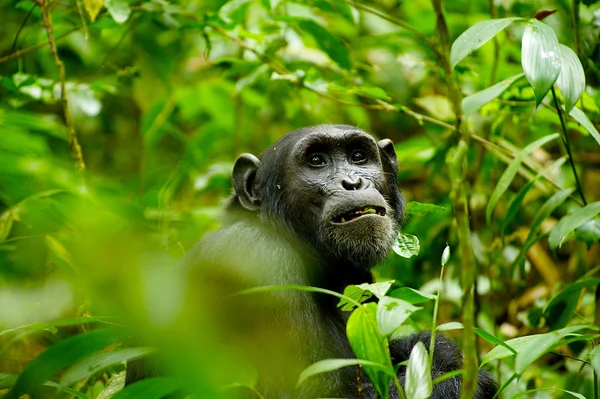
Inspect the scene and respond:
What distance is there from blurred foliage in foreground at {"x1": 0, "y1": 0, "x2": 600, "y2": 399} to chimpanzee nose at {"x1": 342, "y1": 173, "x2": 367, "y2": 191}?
1.20 feet

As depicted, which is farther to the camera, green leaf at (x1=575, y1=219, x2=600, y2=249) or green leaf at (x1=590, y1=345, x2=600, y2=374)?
green leaf at (x1=575, y1=219, x2=600, y2=249)

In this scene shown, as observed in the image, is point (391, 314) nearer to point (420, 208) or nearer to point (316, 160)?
point (420, 208)

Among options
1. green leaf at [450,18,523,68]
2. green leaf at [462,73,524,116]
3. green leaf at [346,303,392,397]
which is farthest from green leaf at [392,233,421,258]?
green leaf at [346,303,392,397]

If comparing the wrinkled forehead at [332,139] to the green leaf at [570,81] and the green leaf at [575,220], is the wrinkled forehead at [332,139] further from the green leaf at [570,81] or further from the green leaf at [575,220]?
the green leaf at [570,81]

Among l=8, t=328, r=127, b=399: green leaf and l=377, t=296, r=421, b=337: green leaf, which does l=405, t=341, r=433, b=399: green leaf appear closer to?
l=377, t=296, r=421, b=337: green leaf

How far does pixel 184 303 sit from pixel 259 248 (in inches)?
93.2

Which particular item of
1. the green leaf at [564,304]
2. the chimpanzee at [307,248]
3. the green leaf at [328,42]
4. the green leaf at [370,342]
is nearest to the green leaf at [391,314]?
the green leaf at [370,342]

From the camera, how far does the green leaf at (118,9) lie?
16.1 feet

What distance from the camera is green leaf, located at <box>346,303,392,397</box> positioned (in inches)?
98.3

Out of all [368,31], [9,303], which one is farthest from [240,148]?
[9,303]

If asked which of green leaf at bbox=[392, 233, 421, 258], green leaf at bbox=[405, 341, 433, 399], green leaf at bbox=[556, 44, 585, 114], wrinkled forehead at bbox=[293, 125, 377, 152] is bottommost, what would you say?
green leaf at bbox=[392, 233, 421, 258]

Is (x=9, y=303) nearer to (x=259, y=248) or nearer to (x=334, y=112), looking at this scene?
(x=259, y=248)

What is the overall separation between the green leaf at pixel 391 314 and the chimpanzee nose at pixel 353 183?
183 cm

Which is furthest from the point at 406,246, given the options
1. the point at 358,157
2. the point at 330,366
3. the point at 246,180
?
the point at 330,366
